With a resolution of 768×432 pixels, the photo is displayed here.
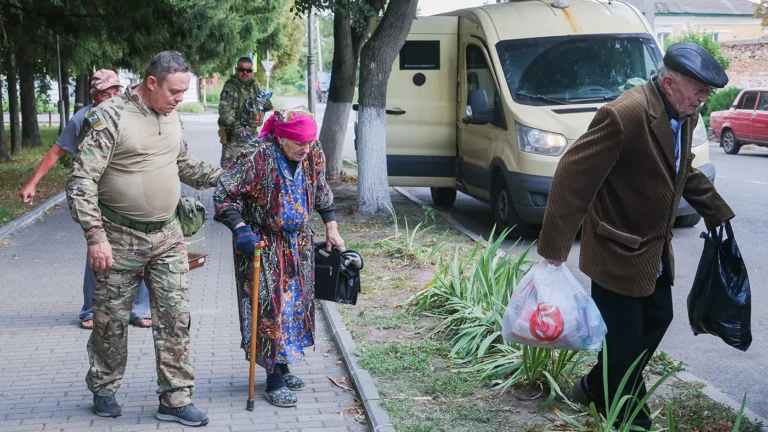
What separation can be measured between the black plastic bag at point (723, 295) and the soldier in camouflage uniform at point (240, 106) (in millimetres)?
8462

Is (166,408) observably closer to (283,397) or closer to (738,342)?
(283,397)

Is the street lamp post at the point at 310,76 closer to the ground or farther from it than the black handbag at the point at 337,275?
farther from it

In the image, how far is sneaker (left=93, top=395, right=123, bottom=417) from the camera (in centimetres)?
511

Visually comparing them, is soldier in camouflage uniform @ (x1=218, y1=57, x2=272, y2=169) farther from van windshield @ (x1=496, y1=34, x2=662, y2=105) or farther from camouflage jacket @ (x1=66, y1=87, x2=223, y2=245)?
Result: camouflage jacket @ (x1=66, y1=87, x2=223, y2=245)

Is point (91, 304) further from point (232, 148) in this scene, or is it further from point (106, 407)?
point (232, 148)

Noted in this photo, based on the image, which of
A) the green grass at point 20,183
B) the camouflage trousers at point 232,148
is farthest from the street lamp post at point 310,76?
the camouflage trousers at point 232,148

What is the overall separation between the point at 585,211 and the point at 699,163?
7037 millimetres

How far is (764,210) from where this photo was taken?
43.8 feet

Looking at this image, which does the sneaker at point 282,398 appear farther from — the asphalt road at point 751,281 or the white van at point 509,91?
the white van at point 509,91

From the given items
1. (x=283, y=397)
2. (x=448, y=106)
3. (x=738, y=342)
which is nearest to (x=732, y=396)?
(x=738, y=342)

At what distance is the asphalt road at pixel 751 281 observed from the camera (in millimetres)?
5984

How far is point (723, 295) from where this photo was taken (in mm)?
4289

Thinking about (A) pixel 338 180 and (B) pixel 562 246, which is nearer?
(B) pixel 562 246

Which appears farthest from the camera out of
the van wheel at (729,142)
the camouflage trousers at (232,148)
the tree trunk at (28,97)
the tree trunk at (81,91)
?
the tree trunk at (81,91)
